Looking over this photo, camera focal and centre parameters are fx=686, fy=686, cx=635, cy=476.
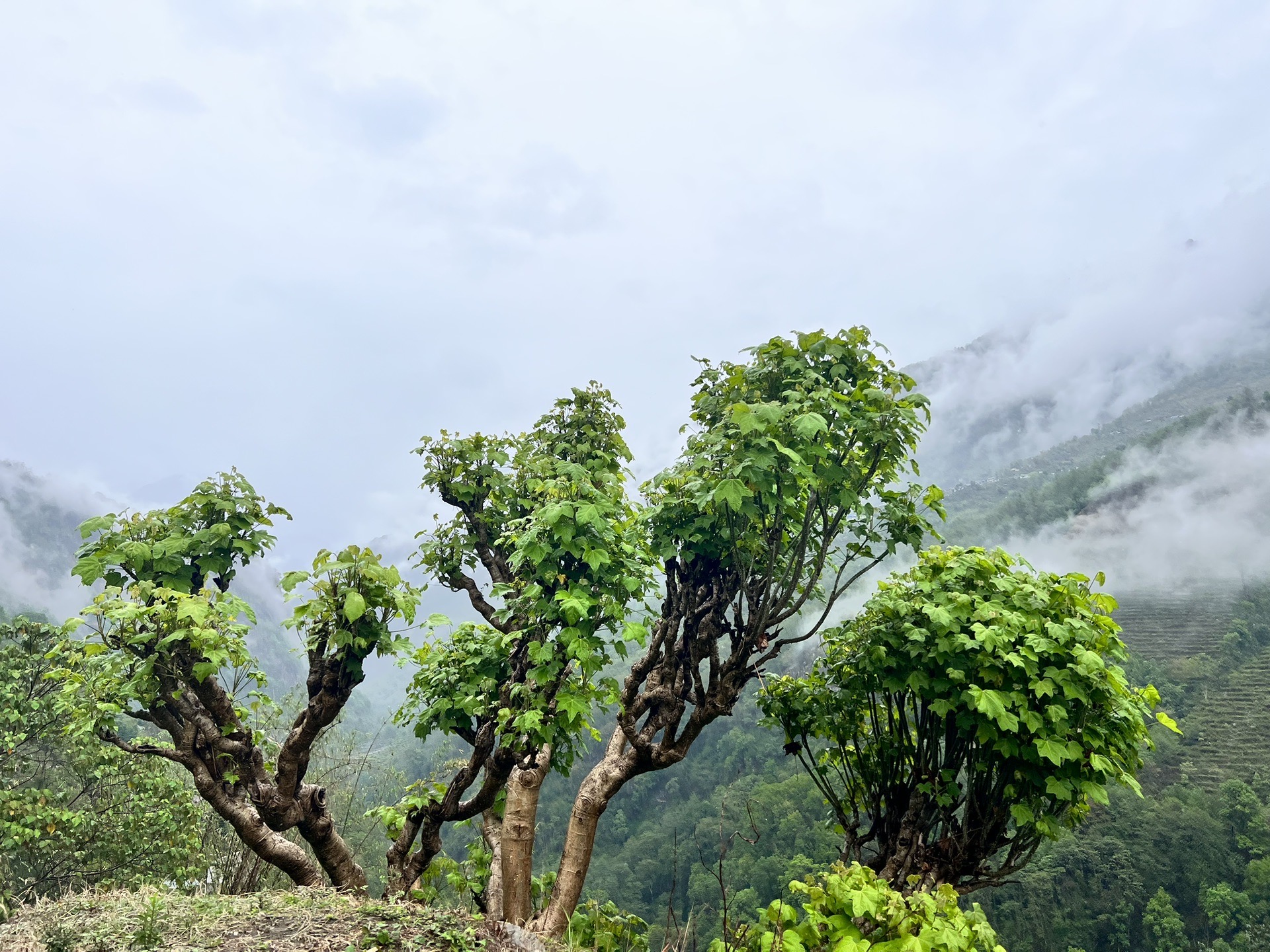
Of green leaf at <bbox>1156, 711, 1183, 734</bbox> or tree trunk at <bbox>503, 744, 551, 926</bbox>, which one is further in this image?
tree trunk at <bbox>503, 744, 551, 926</bbox>

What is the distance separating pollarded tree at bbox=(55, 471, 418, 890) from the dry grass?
95 centimetres

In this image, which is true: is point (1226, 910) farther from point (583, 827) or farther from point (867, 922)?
point (867, 922)

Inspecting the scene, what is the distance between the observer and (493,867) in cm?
753

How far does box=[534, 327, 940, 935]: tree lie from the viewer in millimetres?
6355

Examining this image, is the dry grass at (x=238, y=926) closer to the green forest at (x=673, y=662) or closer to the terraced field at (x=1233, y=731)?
the green forest at (x=673, y=662)

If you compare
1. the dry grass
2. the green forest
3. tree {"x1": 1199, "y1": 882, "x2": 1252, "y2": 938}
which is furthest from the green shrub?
tree {"x1": 1199, "y1": 882, "x2": 1252, "y2": 938}

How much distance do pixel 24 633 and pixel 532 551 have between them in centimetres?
1358

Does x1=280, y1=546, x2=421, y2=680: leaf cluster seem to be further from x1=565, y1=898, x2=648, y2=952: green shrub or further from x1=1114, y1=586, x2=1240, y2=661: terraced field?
x1=1114, y1=586, x2=1240, y2=661: terraced field

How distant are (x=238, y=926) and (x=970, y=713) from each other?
6075mm

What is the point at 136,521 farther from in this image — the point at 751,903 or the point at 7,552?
the point at 7,552

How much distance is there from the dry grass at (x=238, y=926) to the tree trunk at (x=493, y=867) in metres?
0.84

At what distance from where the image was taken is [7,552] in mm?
150625

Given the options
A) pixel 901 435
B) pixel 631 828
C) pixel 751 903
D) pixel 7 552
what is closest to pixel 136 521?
pixel 901 435

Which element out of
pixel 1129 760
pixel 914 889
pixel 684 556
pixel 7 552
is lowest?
pixel 914 889
